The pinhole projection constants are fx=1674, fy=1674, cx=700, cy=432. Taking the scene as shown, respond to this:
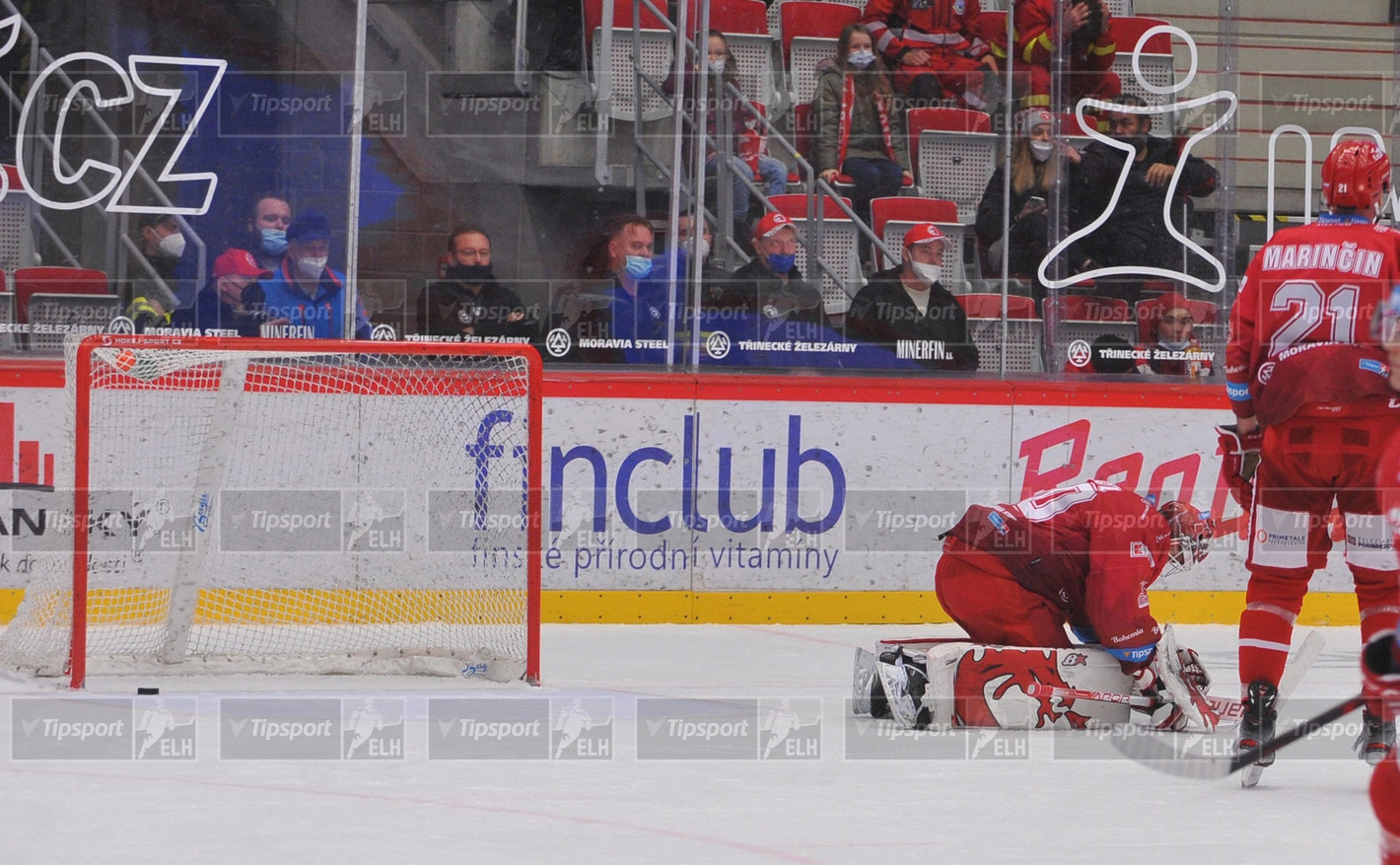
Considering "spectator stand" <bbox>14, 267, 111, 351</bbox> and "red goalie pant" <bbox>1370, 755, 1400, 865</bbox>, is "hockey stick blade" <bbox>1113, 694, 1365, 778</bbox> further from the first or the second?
"spectator stand" <bbox>14, 267, 111, 351</bbox>

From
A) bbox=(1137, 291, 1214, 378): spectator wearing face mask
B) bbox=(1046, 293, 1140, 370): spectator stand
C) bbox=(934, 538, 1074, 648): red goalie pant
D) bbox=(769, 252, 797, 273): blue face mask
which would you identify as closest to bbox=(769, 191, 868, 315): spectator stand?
bbox=(769, 252, 797, 273): blue face mask

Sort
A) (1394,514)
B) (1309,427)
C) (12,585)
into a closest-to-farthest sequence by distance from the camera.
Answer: (1394,514)
(1309,427)
(12,585)

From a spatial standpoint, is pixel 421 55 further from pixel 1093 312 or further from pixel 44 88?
pixel 1093 312

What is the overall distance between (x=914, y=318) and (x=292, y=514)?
3069 mm

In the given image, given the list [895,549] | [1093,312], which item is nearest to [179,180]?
[895,549]

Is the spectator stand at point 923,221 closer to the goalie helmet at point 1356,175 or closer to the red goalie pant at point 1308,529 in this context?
the goalie helmet at point 1356,175

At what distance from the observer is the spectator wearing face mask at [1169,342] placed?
8.24 m

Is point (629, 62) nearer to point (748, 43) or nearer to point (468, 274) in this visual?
point (748, 43)

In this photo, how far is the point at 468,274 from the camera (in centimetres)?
787

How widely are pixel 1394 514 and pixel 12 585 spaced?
634cm

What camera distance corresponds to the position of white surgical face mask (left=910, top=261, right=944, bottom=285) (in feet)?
26.8

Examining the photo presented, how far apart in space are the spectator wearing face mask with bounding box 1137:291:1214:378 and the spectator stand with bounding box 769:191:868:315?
1471 millimetres

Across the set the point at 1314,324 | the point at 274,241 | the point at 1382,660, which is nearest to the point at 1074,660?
the point at 1314,324

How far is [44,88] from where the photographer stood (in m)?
7.71
